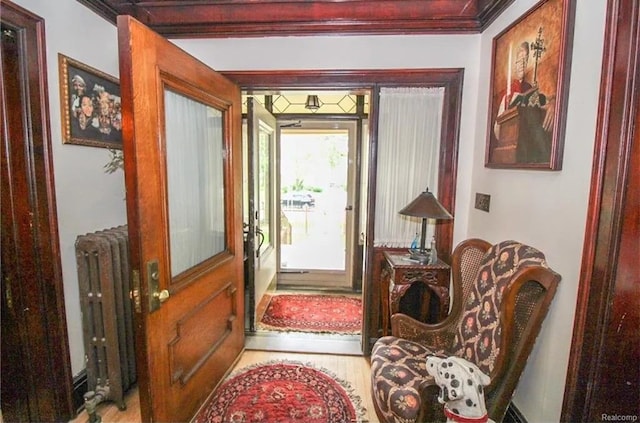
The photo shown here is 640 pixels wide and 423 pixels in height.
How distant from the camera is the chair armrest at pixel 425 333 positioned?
1.92 m

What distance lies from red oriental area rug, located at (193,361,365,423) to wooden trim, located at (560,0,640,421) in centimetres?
122

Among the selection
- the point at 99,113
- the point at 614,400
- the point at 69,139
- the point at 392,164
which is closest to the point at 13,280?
the point at 69,139

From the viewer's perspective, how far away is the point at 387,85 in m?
2.38

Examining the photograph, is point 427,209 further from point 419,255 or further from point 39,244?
point 39,244

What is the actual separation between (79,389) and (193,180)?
1.42 metres

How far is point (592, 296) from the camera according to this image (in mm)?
1210

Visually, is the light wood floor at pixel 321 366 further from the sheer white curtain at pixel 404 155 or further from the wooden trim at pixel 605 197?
the wooden trim at pixel 605 197

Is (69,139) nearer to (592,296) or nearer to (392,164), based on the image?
(392,164)

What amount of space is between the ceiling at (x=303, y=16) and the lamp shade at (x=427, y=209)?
1.20m

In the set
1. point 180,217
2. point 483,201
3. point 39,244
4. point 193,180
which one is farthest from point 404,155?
point 39,244

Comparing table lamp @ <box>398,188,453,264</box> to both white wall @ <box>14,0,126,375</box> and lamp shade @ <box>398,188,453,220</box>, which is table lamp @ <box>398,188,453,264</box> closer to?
lamp shade @ <box>398,188,453,220</box>

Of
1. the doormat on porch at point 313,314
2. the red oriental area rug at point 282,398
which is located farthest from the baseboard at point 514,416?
the doormat on porch at point 313,314

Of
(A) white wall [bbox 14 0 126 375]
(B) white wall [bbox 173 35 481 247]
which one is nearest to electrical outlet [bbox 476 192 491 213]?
(B) white wall [bbox 173 35 481 247]

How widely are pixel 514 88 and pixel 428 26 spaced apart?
832 mm
